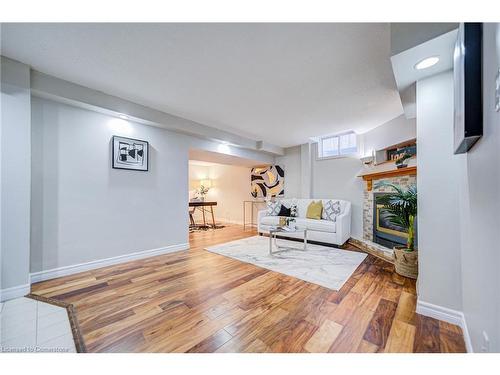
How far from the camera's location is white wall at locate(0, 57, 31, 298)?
1.87 meters

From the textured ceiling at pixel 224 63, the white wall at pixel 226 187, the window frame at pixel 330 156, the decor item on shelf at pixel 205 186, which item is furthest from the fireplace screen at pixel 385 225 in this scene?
the decor item on shelf at pixel 205 186

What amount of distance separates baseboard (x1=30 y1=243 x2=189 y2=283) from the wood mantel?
3.78 m

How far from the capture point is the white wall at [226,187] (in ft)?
21.9

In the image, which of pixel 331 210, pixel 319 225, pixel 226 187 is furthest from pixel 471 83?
pixel 226 187

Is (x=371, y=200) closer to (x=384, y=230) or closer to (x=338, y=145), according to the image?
(x=384, y=230)

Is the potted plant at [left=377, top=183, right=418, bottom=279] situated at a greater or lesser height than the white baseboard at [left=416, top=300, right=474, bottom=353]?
greater

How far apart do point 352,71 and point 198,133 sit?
8.29ft

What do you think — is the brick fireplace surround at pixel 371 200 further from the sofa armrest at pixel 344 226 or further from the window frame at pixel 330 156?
the window frame at pixel 330 156

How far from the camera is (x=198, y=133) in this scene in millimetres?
3568

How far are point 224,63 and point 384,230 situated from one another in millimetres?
3548

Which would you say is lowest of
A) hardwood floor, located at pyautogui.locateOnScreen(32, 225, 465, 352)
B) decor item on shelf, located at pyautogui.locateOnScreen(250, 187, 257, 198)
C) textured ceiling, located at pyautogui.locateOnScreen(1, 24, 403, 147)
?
hardwood floor, located at pyautogui.locateOnScreen(32, 225, 465, 352)

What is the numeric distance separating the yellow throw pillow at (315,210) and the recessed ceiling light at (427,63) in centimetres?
314

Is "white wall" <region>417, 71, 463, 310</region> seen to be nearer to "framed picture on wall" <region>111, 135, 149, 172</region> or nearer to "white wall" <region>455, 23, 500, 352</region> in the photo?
"white wall" <region>455, 23, 500, 352</region>

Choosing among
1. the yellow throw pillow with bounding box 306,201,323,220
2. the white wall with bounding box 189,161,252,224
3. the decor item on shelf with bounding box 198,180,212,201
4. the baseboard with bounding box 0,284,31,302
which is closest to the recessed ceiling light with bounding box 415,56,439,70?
the yellow throw pillow with bounding box 306,201,323,220
